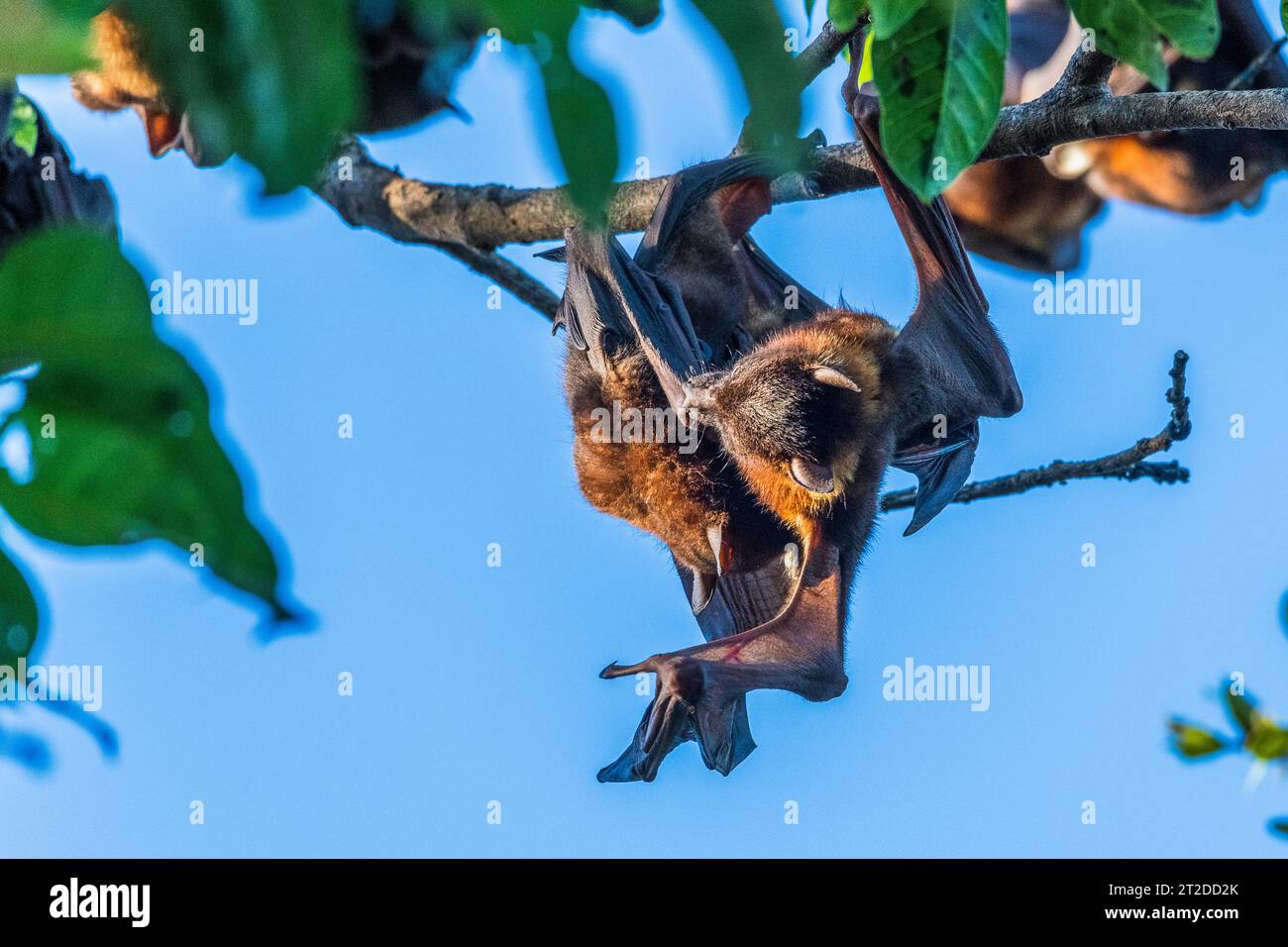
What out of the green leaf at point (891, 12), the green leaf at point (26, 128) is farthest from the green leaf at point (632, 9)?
the green leaf at point (26, 128)

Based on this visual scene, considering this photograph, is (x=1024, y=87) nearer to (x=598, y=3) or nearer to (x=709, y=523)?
(x=709, y=523)

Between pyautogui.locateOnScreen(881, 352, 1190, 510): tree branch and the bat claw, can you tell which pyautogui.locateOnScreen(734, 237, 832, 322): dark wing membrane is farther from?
the bat claw

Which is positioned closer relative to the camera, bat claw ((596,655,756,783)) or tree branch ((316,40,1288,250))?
tree branch ((316,40,1288,250))

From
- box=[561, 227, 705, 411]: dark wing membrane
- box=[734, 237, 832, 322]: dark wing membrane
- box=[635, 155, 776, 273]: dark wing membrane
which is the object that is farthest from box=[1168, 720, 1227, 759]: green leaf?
box=[734, 237, 832, 322]: dark wing membrane

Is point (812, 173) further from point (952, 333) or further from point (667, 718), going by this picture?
point (667, 718)

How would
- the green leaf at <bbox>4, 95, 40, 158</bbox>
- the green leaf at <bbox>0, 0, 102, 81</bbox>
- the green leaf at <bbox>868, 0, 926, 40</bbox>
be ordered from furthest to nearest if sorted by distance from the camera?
the green leaf at <bbox>4, 95, 40, 158</bbox> < the green leaf at <bbox>868, 0, 926, 40</bbox> < the green leaf at <bbox>0, 0, 102, 81</bbox>

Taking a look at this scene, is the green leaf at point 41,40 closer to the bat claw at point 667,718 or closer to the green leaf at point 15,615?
the green leaf at point 15,615
